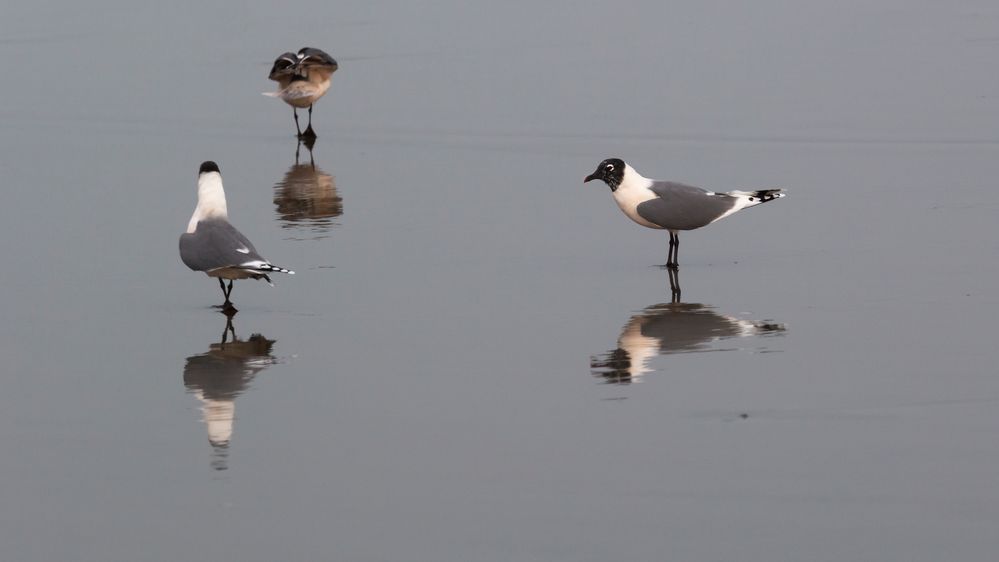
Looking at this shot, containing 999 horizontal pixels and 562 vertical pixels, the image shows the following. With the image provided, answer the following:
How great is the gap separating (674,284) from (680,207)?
0.95 m

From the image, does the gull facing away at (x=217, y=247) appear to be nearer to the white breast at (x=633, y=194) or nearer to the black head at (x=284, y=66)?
the white breast at (x=633, y=194)

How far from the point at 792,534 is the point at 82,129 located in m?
12.1

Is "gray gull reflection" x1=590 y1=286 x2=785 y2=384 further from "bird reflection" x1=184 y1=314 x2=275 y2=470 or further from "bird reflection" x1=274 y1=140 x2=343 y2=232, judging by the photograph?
"bird reflection" x1=274 y1=140 x2=343 y2=232

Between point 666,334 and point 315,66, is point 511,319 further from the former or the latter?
point 315,66

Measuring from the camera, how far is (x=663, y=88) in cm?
1784

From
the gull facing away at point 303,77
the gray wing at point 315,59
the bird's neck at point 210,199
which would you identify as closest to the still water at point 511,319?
the gull facing away at point 303,77

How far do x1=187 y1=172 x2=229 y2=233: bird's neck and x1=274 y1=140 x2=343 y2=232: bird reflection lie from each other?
1.90 m

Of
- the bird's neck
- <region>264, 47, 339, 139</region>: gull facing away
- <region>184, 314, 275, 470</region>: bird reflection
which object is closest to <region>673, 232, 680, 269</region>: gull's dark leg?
the bird's neck

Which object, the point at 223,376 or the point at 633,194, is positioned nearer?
the point at 223,376

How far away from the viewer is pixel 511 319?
373 inches

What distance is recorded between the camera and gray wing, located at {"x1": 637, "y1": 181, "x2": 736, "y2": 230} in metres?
11.3

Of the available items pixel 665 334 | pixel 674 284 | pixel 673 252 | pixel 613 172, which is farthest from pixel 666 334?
pixel 613 172

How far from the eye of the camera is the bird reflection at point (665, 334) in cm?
838

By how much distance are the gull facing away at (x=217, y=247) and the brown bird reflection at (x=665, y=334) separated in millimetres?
2035
